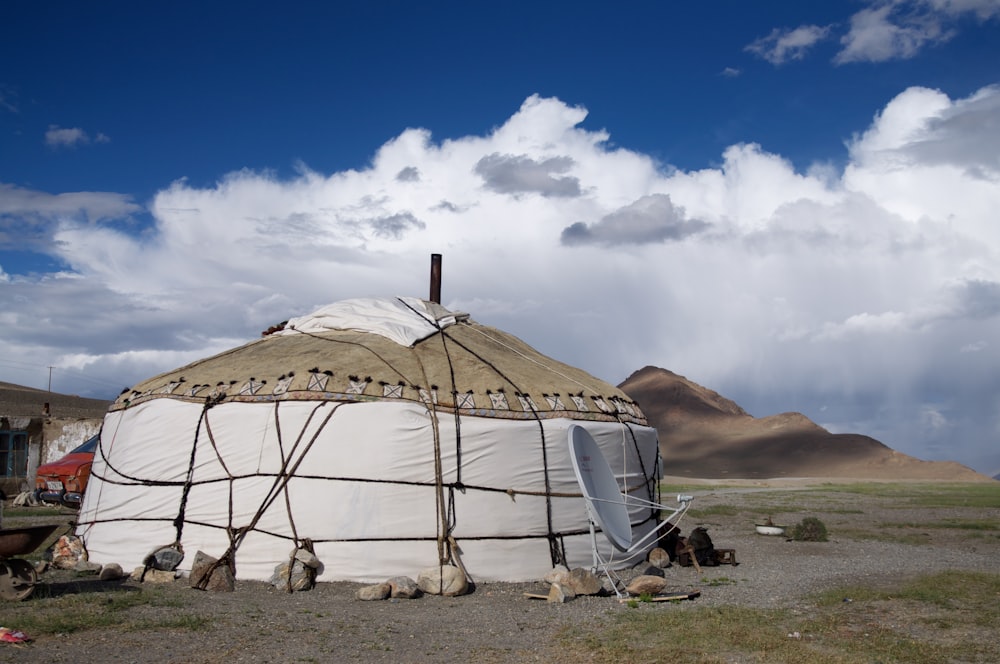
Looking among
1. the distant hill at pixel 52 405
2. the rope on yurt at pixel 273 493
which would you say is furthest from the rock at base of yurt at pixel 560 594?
the distant hill at pixel 52 405

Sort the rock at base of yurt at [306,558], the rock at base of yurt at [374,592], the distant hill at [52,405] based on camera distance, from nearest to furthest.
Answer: the rock at base of yurt at [374,592] < the rock at base of yurt at [306,558] < the distant hill at [52,405]

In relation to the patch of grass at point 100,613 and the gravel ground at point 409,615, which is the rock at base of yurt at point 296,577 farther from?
the patch of grass at point 100,613

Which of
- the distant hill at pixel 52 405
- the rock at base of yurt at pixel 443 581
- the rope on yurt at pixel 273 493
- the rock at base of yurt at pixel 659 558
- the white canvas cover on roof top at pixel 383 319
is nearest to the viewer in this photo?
the rock at base of yurt at pixel 443 581

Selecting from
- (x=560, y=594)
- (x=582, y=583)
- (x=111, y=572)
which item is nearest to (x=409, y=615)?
(x=560, y=594)

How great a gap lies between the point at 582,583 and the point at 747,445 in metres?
68.9

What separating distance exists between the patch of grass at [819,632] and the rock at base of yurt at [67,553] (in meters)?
6.19

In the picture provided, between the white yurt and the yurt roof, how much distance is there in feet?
0.09

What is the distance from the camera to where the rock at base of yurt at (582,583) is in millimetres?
8711

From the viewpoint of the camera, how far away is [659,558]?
10.9 metres

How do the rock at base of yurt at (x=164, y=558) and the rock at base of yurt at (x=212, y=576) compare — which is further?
the rock at base of yurt at (x=164, y=558)

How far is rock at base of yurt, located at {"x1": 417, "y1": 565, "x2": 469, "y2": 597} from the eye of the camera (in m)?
8.61

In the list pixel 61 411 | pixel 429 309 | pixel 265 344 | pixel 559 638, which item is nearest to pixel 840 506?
pixel 429 309

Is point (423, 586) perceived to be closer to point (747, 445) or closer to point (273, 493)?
point (273, 493)

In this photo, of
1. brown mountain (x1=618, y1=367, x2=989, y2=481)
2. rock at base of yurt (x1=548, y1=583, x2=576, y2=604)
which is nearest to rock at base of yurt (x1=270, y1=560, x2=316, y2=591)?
rock at base of yurt (x1=548, y1=583, x2=576, y2=604)
